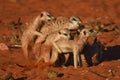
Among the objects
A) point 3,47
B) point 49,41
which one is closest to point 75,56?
point 49,41

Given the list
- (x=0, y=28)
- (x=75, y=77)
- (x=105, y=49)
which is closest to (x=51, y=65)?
(x=75, y=77)

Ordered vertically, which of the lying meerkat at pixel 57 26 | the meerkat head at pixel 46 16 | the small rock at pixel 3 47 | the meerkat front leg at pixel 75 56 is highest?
the meerkat head at pixel 46 16

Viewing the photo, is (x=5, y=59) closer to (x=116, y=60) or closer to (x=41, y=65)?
(x=41, y=65)

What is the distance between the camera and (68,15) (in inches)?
583

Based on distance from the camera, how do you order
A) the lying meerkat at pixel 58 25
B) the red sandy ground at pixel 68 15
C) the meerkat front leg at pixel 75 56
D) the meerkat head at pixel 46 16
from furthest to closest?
the meerkat head at pixel 46 16 → the lying meerkat at pixel 58 25 → the meerkat front leg at pixel 75 56 → the red sandy ground at pixel 68 15

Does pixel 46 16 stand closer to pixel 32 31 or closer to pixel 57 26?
pixel 57 26

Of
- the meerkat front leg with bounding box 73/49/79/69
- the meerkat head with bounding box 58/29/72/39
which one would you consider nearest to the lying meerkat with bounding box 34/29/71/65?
the meerkat head with bounding box 58/29/72/39

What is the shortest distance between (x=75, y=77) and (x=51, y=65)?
95 cm

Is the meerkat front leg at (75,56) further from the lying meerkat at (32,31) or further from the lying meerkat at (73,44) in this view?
the lying meerkat at (32,31)

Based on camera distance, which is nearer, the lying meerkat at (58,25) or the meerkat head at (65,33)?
the meerkat head at (65,33)

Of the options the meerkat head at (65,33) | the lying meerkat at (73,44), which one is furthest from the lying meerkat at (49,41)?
the lying meerkat at (73,44)

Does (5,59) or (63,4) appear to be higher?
(63,4)

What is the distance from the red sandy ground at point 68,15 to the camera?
9.00m

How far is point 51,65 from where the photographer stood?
31.5 feet
